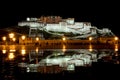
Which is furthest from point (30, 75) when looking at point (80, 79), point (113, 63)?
point (113, 63)

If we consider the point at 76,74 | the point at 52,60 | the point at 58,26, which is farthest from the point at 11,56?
the point at 58,26

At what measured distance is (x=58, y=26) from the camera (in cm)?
6662

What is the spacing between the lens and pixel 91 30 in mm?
64250

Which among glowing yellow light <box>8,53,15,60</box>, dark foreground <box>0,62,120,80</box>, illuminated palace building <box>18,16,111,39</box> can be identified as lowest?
dark foreground <box>0,62,120,80</box>

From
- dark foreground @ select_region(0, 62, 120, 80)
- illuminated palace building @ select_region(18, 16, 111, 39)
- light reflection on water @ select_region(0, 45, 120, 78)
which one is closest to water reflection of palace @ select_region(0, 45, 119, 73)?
light reflection on water @ select_region(0, 45, 120, 78)

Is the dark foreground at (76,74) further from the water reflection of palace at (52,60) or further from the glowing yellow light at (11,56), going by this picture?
the glowing yellow light at (11,56)

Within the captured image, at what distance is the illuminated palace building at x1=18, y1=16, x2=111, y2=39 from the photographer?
210 feet

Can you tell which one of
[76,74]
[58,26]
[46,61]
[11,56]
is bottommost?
[76,74]

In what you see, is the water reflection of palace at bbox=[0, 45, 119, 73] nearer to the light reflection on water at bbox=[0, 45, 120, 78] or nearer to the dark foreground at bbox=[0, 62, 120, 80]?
the light reflection on water at bbox=[0, 45, 120, 78]

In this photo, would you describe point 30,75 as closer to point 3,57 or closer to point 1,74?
point 1,74

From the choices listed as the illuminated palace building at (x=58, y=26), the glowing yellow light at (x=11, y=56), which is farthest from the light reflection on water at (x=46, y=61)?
the illuminated palace building at (x=58, y=26)

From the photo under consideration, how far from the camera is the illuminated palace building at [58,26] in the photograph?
64.0 metres

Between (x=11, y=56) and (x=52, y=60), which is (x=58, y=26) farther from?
(x=52, y=60)

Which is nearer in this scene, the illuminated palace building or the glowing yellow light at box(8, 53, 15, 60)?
the glowing yellow light at box(8, 53, 15, 60)
